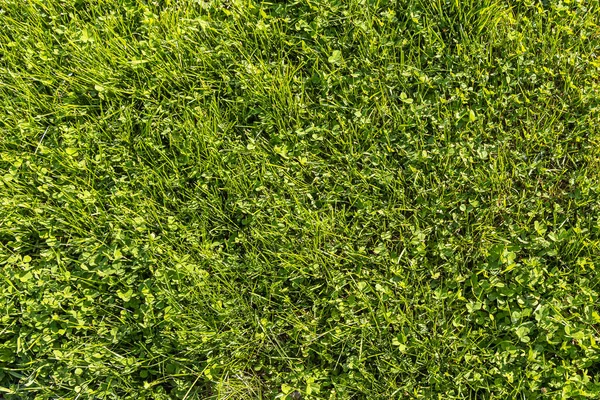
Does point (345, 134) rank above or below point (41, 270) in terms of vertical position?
above

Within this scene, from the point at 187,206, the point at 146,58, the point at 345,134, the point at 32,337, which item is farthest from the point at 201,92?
the point at 32,337

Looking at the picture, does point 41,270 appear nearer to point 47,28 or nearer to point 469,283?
point 47,28

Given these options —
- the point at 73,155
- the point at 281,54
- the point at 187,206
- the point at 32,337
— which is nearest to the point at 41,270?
the point at 32,337

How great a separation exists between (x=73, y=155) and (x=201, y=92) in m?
0.78

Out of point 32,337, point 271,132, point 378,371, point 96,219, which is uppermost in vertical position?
point 271,132

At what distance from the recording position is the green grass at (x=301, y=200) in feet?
8.26

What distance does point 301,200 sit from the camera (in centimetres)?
274

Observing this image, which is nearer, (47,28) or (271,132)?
(271,132)

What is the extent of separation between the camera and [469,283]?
2.58m

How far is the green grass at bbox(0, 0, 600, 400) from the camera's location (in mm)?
2518

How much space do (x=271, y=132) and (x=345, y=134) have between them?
1.33ft

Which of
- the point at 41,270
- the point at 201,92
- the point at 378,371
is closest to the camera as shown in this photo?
the point at 378,371

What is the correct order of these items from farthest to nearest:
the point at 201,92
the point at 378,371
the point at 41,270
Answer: the point at 201,92
the point at 41,270
the point at 378,371

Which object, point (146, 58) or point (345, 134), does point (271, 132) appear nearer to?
point (345, 134)
